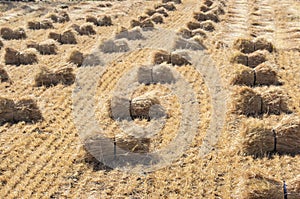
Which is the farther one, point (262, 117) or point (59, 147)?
point (262, 117)

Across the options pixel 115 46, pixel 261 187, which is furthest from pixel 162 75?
pixel 261 187

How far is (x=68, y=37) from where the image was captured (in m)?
22.7

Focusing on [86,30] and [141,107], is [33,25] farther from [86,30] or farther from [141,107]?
[141,107]

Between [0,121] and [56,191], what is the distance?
4593 millimetres

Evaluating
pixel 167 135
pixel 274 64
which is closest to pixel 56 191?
pixel 167 135

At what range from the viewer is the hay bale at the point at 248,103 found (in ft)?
44.2

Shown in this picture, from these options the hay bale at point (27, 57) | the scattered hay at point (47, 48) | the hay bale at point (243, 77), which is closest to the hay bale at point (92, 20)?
the scattered hay at point (47, 48)

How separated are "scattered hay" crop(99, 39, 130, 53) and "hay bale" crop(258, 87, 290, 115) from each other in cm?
864

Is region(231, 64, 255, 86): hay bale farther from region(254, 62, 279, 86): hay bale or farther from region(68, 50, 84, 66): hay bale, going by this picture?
Result: region(68, 50, 84, 66): hay bale

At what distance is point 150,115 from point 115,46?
8.28 metres

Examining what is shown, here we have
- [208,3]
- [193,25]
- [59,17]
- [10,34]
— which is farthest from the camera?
[208,3]

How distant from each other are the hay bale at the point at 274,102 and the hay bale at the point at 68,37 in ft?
39.1

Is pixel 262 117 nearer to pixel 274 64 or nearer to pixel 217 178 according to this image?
pixel 217 178

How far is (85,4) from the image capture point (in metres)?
34.4
